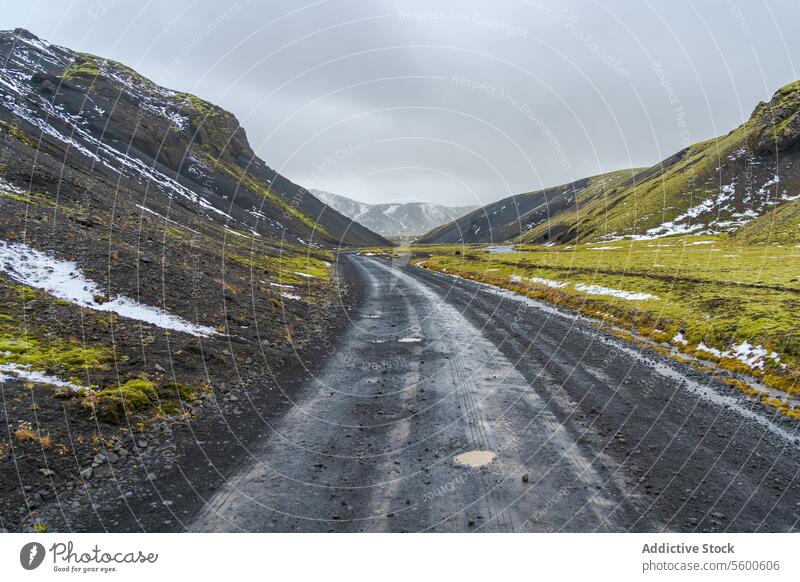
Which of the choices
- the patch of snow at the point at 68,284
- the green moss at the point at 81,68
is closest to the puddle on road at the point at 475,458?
the patch of snow at the point at 68,284

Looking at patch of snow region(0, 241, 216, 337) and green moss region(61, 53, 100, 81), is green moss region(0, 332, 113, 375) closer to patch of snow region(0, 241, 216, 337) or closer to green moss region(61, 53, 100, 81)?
patch of snow region(0, 241, 216, 337)

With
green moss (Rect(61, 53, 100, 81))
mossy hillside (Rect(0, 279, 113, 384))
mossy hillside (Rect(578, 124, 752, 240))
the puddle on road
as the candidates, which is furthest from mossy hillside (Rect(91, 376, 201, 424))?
green moss (Rect(61, 53, 100, 81))

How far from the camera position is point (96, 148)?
254 ft

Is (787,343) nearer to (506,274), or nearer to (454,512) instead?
(454,512)

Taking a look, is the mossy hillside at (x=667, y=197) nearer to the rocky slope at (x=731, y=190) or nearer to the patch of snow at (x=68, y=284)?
the rocky slope at (x=731, y=190)

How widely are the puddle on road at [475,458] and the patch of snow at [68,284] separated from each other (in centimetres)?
1180

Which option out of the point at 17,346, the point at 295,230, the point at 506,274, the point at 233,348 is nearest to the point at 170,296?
the point at 233,348

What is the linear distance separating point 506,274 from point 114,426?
177ft

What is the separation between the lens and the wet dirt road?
7.36 metres

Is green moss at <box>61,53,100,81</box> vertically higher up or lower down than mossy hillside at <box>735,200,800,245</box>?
higher up
